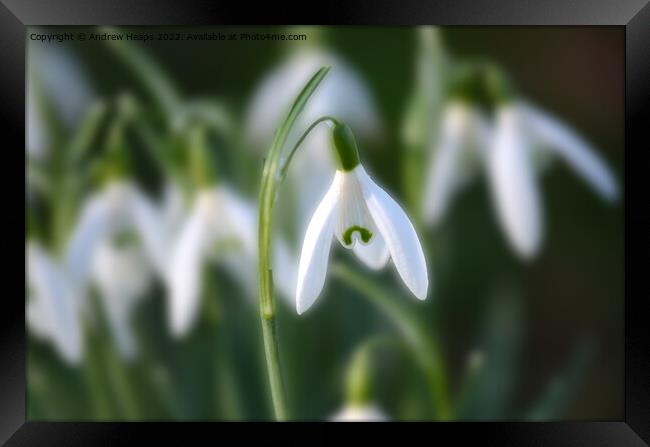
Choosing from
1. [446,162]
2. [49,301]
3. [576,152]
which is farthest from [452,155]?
[49,301]

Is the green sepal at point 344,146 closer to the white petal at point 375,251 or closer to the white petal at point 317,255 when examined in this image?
the white petal at point 317,255

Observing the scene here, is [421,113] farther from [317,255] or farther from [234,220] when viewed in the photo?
[317,255]

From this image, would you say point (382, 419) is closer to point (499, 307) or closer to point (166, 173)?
point (499, 307)

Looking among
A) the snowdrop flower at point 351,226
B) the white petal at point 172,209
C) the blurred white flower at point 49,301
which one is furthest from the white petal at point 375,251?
the blurred white flower at point 49,301

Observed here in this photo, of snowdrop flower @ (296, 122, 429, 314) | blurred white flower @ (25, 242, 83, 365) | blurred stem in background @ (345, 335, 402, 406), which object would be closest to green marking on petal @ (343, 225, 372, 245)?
snowdrop flower @ (296, 122, 429, 314)

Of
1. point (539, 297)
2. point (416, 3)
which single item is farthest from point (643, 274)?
point (416, 3)

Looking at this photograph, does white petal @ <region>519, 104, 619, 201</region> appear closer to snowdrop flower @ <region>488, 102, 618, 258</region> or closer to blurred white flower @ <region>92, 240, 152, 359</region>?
snowdrop flower @ <region>488, 102, 618, 258</region>

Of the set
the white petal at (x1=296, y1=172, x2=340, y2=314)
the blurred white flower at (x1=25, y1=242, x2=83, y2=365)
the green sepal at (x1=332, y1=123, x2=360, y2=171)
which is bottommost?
the blurred white flower at (x1=25, y1=242, x2=83, y2=365)
